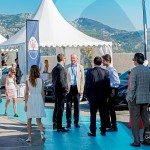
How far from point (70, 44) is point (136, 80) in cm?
1226

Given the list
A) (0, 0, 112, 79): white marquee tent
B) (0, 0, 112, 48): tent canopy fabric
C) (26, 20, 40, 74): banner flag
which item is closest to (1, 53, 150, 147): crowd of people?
(26, 20, 40, 74): banner flag

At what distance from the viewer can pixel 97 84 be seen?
8.62 metres

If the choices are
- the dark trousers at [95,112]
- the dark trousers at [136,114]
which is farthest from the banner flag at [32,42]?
the dark trousers at [136,114]

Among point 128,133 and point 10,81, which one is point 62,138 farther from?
point 10,81

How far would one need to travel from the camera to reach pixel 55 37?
1970 centimetres

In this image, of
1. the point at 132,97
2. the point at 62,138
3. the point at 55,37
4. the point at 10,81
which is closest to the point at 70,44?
the point at 55,37

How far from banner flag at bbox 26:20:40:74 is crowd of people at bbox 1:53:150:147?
15.6 ft

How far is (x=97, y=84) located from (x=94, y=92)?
0.19 metres

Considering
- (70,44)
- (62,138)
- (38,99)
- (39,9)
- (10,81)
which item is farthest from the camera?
(39,9)

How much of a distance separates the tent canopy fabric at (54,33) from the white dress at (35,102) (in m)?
10.8

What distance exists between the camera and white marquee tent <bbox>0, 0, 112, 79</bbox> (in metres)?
19.2

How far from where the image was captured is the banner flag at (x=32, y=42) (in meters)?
14.3

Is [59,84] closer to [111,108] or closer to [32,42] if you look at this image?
[111,108]

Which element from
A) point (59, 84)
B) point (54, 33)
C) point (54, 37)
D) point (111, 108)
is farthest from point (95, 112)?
point (54, 33)
